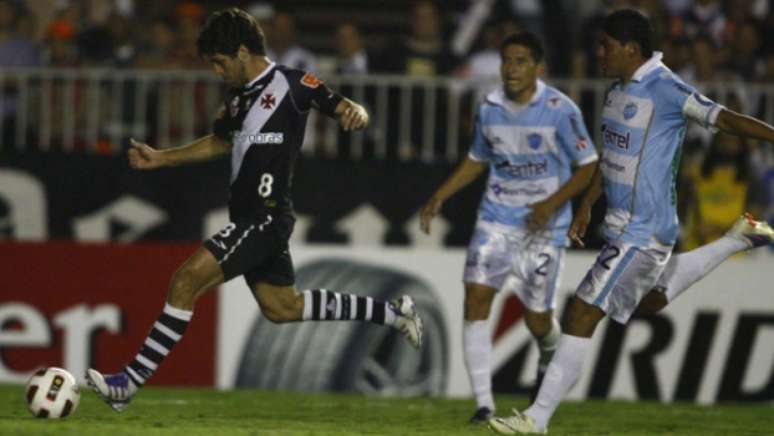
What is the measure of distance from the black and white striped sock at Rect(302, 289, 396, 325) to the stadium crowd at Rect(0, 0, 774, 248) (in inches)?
204

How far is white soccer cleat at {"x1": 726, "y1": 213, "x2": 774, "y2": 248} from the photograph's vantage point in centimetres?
1079

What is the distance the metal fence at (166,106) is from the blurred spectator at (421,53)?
325mm

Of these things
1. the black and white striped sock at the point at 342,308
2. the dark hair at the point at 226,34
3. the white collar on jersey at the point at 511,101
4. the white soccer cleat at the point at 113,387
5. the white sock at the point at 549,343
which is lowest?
the white sock at the point at 549,343

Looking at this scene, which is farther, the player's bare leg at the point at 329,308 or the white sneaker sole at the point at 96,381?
the player's bare leg at the point at 329,308

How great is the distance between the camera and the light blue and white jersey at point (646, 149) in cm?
Answer: 1004

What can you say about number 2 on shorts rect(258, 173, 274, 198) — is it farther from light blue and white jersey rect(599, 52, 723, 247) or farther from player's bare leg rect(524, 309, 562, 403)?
player's bare leg rect(524, 309, 562, 403)

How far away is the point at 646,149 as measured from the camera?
33.1ft

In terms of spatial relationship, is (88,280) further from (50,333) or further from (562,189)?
(562,189)

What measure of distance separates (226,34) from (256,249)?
1.24m

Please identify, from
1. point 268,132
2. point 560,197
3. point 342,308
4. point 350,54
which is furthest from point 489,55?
point 268,132

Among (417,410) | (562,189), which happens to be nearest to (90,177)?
(417,410)

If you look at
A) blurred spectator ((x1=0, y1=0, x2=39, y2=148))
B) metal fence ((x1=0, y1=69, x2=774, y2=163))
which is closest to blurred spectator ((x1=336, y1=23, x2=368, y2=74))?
metal fence ((x1=0, y1=69, x2=774, y2=163))

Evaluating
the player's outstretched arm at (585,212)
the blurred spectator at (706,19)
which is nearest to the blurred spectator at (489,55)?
the blurred spectator at (706,19)

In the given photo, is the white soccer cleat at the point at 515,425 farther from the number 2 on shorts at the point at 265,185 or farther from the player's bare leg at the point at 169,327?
the number 2 on shorts at the point at 265,185
